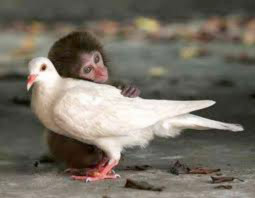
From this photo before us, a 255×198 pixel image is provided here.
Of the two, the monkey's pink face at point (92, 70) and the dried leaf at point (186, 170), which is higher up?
the monkey's pink face at point (92, 70)

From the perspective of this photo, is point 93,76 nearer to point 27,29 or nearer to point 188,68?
point 188,68

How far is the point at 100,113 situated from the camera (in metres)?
5.27

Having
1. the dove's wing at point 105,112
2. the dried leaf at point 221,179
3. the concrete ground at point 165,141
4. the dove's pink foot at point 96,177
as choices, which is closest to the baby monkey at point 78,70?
the concrete ground at point 165,141

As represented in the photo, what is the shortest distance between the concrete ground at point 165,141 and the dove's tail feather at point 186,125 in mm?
263

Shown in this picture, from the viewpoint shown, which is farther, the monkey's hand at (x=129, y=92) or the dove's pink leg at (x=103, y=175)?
the monkey's hand at (x=129, y=92)

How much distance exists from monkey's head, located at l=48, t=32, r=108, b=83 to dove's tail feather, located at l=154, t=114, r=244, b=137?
2.09ft

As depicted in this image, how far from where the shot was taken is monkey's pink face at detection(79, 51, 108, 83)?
5.91m

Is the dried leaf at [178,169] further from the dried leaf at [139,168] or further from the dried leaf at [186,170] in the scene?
the dried leaf at [139,168]

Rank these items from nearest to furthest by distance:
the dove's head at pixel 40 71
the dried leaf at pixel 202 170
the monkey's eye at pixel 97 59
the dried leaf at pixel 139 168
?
the dove's head at pixel 40 71 → the dried leaf at pixel 202 170 → the dried leaf at pixel 139 168 → the monkey's eye at pixel 97 59

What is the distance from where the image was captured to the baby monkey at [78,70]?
5793 mm

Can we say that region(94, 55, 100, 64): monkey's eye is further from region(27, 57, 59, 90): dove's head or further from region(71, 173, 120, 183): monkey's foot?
region(71, 173, 120, 183): monkey's foot

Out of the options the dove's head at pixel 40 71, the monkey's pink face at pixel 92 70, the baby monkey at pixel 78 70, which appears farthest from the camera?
the monkey's pink face at pixel 92 70

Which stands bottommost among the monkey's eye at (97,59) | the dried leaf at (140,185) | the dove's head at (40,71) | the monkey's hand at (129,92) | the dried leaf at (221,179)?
the dried leaf at (140,185)

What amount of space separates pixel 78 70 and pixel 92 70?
9 cm
